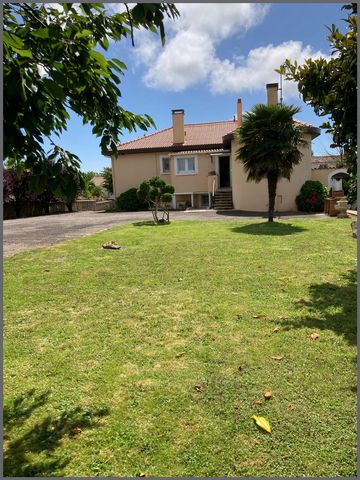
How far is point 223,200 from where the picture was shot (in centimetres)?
2570

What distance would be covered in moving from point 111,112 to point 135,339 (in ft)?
8.79

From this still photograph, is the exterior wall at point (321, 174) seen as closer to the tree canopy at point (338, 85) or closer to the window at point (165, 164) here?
the window at point (165, 164)

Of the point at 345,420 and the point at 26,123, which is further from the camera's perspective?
the point at 345,420

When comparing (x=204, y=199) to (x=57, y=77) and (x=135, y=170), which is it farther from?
(x=57, y=77)

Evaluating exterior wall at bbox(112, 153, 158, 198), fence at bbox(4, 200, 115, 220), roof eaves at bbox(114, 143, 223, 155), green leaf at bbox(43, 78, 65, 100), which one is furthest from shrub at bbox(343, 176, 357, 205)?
fence at bbox(4, 200, 115, 220)

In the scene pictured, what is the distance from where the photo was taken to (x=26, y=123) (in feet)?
6.09

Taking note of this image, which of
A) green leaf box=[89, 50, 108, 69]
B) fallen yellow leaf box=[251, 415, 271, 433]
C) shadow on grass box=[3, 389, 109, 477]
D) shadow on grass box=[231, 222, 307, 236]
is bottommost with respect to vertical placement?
shadow on grass box=[3, 389, 109, 477]

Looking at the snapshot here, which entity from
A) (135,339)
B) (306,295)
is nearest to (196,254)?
(306,295)

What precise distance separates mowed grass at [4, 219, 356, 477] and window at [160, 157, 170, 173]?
23318 mm

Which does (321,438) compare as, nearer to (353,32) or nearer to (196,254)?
(353,32)

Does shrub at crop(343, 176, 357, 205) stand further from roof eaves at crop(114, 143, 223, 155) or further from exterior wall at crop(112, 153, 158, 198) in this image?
exterior wall at crop(112, 153, 158, 198)

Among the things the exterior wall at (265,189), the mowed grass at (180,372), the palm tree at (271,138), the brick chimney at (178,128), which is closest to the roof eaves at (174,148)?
the brick chimney at (178,128)

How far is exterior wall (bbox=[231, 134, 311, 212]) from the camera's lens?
71.5 feet

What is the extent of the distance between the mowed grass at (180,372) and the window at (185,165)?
844 inches
